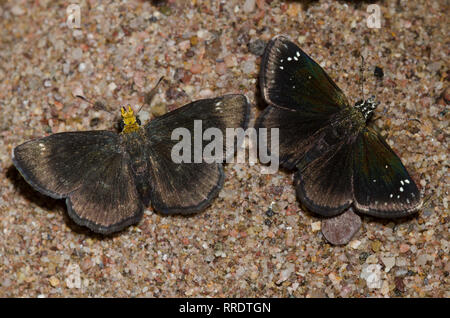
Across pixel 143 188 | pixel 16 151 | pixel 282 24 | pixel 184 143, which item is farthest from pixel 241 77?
pixel 16 151

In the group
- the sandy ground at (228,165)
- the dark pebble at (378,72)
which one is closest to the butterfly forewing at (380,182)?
the sandy ground at (228,165)

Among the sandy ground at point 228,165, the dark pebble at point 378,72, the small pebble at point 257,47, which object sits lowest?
the sandy ground at point 228,165

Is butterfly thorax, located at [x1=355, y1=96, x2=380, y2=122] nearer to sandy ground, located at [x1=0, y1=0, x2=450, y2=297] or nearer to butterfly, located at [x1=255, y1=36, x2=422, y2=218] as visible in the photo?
butterfly, located at [x1=255, y1=36, x2=422, y2=218]

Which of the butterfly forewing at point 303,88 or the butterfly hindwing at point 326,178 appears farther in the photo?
the butterfly forewing at point 303,88

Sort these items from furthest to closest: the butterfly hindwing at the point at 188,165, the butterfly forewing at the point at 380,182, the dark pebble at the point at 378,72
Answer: the dark pebble at the point at 378,72
the butterfly hindwing at the point at 188,165
the butterfly forewing at the point at 380,182

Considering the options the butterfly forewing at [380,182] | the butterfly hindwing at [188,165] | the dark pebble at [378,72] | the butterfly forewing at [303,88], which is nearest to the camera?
the butterfly forewing at [380,182]

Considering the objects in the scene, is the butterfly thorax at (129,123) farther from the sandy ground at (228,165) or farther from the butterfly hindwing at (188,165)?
the sandy ground at (228,165)

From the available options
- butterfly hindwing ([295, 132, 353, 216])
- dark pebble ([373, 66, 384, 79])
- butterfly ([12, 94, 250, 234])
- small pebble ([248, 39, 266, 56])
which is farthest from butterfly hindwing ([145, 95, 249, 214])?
dark pebble ([373, 66, 384, 79])
